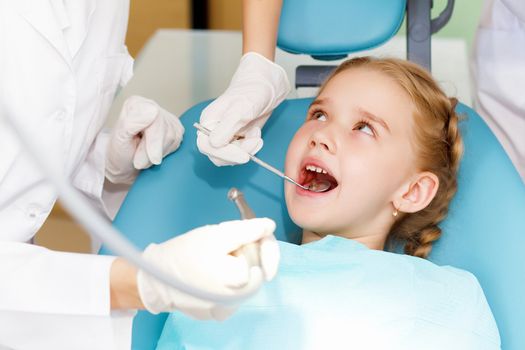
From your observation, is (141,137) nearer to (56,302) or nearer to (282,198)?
(282,198)

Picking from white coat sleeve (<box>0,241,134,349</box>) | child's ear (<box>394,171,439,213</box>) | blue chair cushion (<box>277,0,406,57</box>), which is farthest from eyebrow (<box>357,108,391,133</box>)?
white coat sleeve (<box>0,241,134,349</box>)

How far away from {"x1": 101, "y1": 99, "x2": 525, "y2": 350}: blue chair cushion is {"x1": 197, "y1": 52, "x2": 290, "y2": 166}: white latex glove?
7 cm

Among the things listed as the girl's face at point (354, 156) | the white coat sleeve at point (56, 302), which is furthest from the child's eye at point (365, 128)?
the white coat sleeve at point (56, 302)

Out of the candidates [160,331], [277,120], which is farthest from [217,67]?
[160,331]

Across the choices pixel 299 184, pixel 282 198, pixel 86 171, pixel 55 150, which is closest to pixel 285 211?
pixel 282 198

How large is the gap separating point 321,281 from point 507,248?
1.07 feet

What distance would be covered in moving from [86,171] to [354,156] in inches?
19.2

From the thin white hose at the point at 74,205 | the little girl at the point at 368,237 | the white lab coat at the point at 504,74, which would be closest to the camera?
the thin white hose at the point at 74,205

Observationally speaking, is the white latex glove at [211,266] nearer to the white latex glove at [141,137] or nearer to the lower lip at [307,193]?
the lower lip at [307,193]

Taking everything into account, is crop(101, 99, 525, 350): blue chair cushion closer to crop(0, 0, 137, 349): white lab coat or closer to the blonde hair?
the blonde hair

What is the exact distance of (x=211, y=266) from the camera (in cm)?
84

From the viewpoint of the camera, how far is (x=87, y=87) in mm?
1284

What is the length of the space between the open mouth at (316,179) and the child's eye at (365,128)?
0.30 feet

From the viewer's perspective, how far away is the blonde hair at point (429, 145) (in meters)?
1.35
